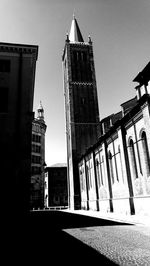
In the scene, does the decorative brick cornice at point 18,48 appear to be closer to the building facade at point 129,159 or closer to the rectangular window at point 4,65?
the rectangular window at point 4,65

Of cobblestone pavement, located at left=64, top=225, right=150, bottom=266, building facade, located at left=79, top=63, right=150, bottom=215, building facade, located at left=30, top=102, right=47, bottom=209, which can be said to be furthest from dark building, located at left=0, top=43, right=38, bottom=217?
building facade, located at left=30, top=102, right=47, bottom=209

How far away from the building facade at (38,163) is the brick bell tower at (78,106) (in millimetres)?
11552

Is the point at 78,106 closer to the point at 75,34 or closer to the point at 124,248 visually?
the point at 75,34

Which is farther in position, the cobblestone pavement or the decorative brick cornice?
the decorative brick cornice

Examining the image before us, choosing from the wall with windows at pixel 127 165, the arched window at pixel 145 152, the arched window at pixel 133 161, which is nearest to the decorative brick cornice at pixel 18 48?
the wall with windows at pixel 127 165

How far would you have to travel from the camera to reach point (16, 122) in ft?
47.9

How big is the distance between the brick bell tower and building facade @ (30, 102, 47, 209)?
455 inches

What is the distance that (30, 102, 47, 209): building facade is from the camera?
46531 mm

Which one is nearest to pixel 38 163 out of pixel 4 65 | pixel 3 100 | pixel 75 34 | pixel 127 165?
pixel 75 34

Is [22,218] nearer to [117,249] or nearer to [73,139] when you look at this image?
[117,249]

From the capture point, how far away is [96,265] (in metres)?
4.90

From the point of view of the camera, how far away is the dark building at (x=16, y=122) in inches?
501

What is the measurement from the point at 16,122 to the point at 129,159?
31.7 feet

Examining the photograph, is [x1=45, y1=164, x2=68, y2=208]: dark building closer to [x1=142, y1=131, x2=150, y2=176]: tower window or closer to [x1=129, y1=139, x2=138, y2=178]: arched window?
[x1=129, y1=139, x2=138, y2=178]: arched window
